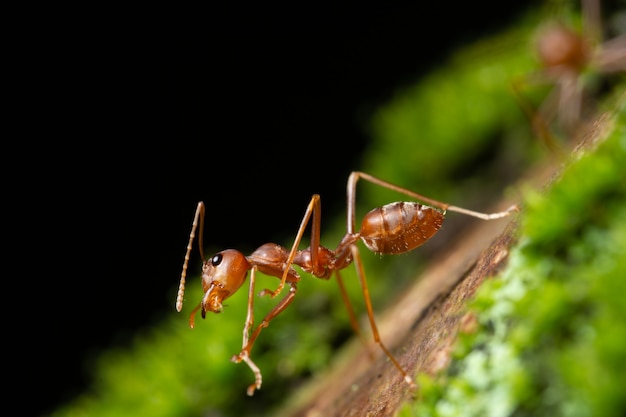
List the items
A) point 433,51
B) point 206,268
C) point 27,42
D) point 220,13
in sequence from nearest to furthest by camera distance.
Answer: point 206,268
point 27,42
point 220,13
point 433,51

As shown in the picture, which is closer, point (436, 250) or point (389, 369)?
point (389, 369)

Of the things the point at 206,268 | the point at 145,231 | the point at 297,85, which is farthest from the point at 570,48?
the point at 145,231

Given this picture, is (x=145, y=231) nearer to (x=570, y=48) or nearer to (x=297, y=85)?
(x=297, y=85)

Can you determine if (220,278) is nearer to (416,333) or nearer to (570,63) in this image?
(416,333)

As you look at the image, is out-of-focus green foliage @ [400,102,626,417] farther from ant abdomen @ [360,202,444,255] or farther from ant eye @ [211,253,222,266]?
ant eye @ [211,253,222,266]

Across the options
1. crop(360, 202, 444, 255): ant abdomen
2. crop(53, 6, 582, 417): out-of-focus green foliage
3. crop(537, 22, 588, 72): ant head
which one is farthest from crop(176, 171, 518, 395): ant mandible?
crop(537, 22, 588, 72): ant head

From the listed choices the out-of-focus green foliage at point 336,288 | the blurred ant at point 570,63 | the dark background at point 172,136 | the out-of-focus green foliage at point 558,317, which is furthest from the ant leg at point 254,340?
the dark background at point 172,136
